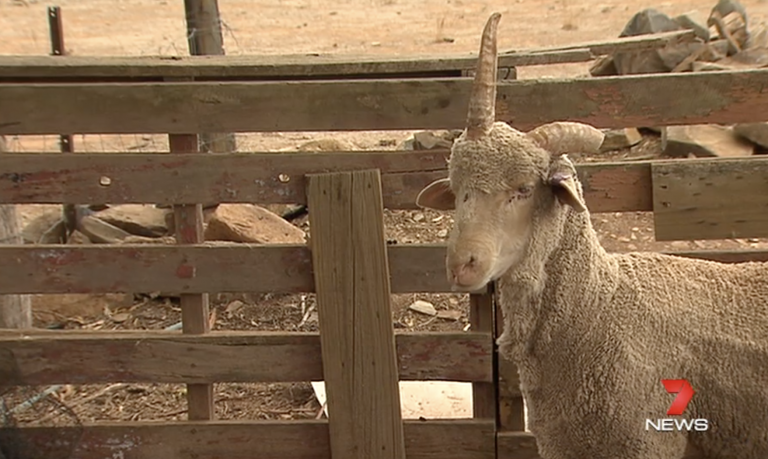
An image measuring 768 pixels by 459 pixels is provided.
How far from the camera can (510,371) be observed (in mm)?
4211

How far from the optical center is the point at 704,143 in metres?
8.75

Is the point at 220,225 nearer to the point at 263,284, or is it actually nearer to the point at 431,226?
the point at 431,226

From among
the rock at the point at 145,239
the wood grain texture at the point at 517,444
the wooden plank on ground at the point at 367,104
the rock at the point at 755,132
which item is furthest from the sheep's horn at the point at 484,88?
the rock at the point at 755,132

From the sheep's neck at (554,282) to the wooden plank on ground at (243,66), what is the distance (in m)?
1.31

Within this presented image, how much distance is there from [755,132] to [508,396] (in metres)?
5.84

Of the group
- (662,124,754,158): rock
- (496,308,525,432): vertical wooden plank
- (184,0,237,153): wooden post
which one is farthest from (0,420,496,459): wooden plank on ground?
(662,124,754,158): rock

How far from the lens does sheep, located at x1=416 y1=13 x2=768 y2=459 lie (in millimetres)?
3119

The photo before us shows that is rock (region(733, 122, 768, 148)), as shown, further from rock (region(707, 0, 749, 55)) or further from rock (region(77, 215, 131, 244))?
rock (region(77, 215, 131, 244))

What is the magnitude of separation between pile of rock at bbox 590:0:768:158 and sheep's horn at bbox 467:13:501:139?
611 centimetres

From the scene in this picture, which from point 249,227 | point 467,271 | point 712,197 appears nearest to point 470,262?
point 467,271

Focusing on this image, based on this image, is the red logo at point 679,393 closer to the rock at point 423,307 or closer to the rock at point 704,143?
the rock at point 423,307

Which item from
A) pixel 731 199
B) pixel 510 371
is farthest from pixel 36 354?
pixel 731 199

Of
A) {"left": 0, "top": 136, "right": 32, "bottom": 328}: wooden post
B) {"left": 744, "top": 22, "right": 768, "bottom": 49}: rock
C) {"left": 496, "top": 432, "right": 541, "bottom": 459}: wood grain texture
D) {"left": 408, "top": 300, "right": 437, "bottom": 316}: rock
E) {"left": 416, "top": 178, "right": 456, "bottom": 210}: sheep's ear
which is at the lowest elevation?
{"left": 496, "top": 432, "right": 541, "bottom": 459}: wood grain texture

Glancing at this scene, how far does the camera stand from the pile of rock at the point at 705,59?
28.9 ft
